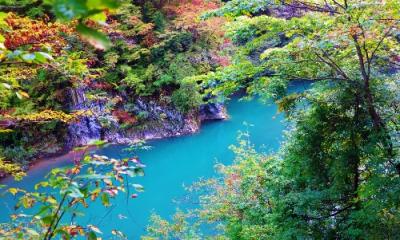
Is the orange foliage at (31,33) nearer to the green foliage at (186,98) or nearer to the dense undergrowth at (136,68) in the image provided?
the dense undergrowth at (136,68)

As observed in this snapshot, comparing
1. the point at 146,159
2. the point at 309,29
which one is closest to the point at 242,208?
the point at 309,29

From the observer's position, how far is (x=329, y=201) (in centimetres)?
321

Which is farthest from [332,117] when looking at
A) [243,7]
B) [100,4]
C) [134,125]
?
[134,125]

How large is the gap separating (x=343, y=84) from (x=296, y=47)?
51 centimetres

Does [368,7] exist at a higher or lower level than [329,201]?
higher

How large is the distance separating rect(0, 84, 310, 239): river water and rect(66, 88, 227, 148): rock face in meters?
0.36

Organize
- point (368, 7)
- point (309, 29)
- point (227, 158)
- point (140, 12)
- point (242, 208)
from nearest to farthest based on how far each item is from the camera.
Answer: point (368, 7) < point (309, 29) < point (242, 208) < point (227, 158) < point (140, 12)

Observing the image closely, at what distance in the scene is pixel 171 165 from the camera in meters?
8.22

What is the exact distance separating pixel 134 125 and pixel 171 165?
230cm

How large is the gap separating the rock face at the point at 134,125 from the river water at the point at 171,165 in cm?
36

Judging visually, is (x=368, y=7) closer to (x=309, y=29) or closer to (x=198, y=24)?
(x=309, y=29)

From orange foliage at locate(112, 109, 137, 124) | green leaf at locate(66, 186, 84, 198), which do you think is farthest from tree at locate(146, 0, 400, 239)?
orange foliage at locate(112, 109, 137, 124)

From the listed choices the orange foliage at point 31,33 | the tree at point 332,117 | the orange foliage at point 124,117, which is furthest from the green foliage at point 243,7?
the orange foliage at point 124,117

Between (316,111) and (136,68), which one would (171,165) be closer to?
(136,68)
